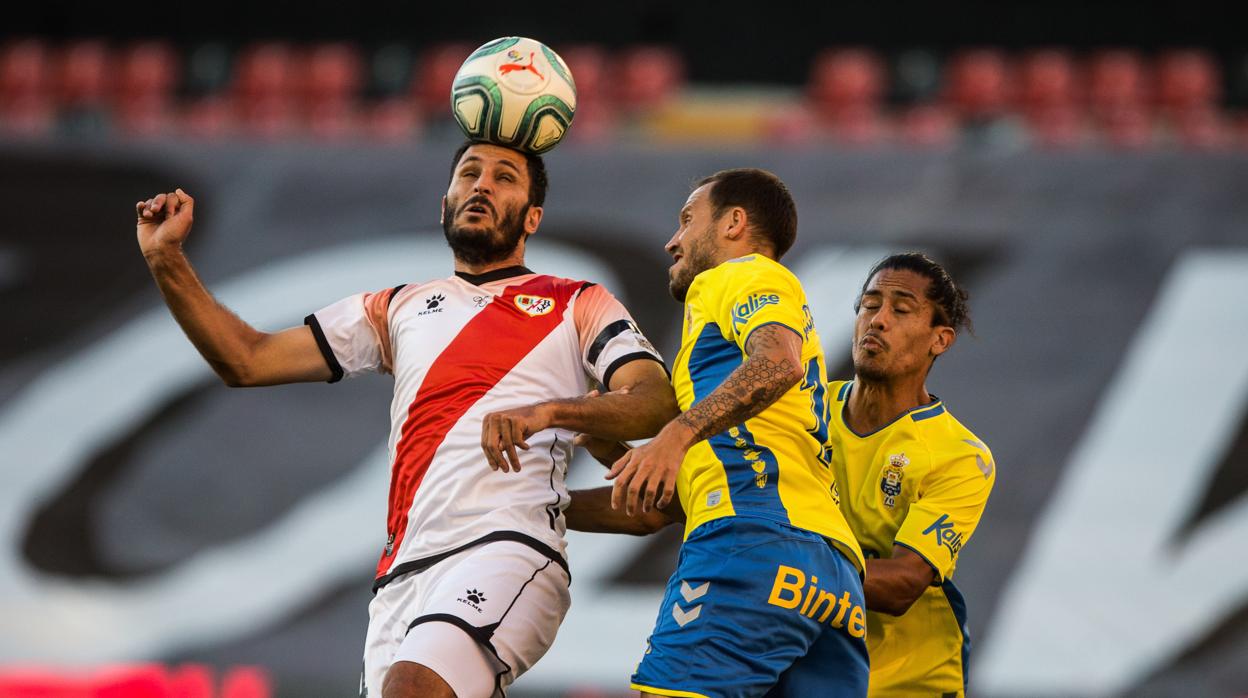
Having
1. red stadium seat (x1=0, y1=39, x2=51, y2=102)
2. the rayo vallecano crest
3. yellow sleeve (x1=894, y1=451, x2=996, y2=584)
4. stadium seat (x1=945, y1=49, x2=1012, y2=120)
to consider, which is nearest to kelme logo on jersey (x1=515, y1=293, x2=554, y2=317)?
the rayo vallecano crest

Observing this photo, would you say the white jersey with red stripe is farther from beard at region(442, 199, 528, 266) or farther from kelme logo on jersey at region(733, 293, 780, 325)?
kelme logo on jersey at region(733, 293, 780, 325)

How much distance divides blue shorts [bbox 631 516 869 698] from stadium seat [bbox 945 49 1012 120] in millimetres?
10554

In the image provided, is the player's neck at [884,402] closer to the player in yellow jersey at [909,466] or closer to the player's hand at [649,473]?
the player in yellow jersey at [909,466]

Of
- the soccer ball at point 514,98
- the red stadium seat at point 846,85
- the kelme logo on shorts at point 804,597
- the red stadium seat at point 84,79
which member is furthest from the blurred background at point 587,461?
the kelme logo on shorts at point 804,597

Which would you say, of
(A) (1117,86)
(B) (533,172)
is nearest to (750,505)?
(B) (533,172)

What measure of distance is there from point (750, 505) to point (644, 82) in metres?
11.8

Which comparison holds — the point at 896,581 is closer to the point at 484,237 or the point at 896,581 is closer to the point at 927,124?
the point at 484,237

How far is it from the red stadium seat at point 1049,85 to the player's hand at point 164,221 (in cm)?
1158

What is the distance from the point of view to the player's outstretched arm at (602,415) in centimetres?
395

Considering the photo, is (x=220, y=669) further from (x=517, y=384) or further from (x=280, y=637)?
(x=517, y=384)

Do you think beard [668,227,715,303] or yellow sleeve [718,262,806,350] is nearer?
yellow sleeve [718,262,806,350]

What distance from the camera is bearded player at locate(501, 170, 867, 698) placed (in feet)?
12.5

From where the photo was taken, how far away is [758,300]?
13.2ft

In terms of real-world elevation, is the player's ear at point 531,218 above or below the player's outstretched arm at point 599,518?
above
